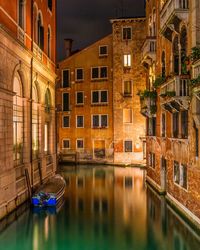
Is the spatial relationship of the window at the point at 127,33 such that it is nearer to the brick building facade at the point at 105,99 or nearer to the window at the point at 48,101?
the brick building facade at the point at 105,99

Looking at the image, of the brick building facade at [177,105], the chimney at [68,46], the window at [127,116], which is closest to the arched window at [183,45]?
the brick building facade at [177,105]

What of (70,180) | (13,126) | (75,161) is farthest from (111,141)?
(13,126)

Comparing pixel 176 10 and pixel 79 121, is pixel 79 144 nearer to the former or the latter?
pixel 79 121

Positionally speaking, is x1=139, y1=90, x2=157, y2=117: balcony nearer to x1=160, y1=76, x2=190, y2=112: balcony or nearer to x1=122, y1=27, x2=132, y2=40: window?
x1=160, y1=76, x2=190, y2=112: balcony

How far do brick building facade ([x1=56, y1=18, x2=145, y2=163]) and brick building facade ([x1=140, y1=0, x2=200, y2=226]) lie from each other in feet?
44.3

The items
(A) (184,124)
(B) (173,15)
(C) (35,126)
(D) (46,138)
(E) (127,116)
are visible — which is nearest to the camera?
(B) (173,15)

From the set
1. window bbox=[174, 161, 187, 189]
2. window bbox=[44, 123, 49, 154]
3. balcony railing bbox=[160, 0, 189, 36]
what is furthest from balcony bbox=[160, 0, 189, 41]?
window bbox=[44, 123, 49, 154]

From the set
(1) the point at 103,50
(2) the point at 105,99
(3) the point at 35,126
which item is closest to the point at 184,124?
(3) the point at 35,126

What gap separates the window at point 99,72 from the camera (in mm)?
37000

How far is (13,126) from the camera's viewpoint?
16203 millimetres

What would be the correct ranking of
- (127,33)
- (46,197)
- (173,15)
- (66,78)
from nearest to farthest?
1. (173,15)
2. (46,197)
3. (127,33)
4. (66,78)

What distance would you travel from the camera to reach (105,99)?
37.0 m

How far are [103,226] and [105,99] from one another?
23.8 m

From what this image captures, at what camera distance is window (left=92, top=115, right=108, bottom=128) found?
3706cm
